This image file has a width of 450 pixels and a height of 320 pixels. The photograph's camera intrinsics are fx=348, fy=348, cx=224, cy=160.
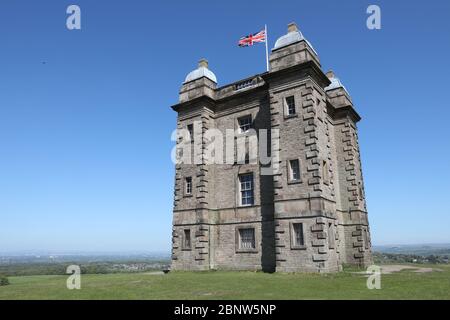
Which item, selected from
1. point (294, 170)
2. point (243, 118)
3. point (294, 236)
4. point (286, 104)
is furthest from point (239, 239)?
point (286, 104)

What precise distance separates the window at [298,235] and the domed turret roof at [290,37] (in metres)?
11.6

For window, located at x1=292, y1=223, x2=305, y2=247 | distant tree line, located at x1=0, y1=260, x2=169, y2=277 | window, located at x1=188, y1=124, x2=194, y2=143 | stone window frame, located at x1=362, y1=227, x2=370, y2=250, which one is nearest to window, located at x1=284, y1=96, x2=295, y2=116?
window, located at x1=292, y1=223, x2=305, y2=247

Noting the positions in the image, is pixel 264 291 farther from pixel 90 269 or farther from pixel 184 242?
pixel 90 269

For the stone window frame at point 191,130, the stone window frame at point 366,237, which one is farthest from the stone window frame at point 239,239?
the stone window frame at point 366,237

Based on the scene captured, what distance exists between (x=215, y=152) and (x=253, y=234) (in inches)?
262

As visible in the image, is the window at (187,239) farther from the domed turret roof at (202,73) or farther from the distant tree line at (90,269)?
the domed turret roof at (202,73)

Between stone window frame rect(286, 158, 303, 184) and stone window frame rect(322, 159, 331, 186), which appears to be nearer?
stone window frame rect(286, 158, 303, 184)

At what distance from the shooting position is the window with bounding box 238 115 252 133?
81.1ft

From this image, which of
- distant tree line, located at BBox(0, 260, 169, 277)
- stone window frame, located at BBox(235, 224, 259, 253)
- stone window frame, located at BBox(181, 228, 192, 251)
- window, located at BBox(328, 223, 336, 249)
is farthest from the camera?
distant tree line, located at BBox(0, 260, 169, 277)

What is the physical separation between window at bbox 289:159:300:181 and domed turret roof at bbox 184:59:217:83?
1027cm

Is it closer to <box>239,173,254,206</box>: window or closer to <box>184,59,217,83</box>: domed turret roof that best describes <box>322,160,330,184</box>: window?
<box>239,173,254,206</box>: window
